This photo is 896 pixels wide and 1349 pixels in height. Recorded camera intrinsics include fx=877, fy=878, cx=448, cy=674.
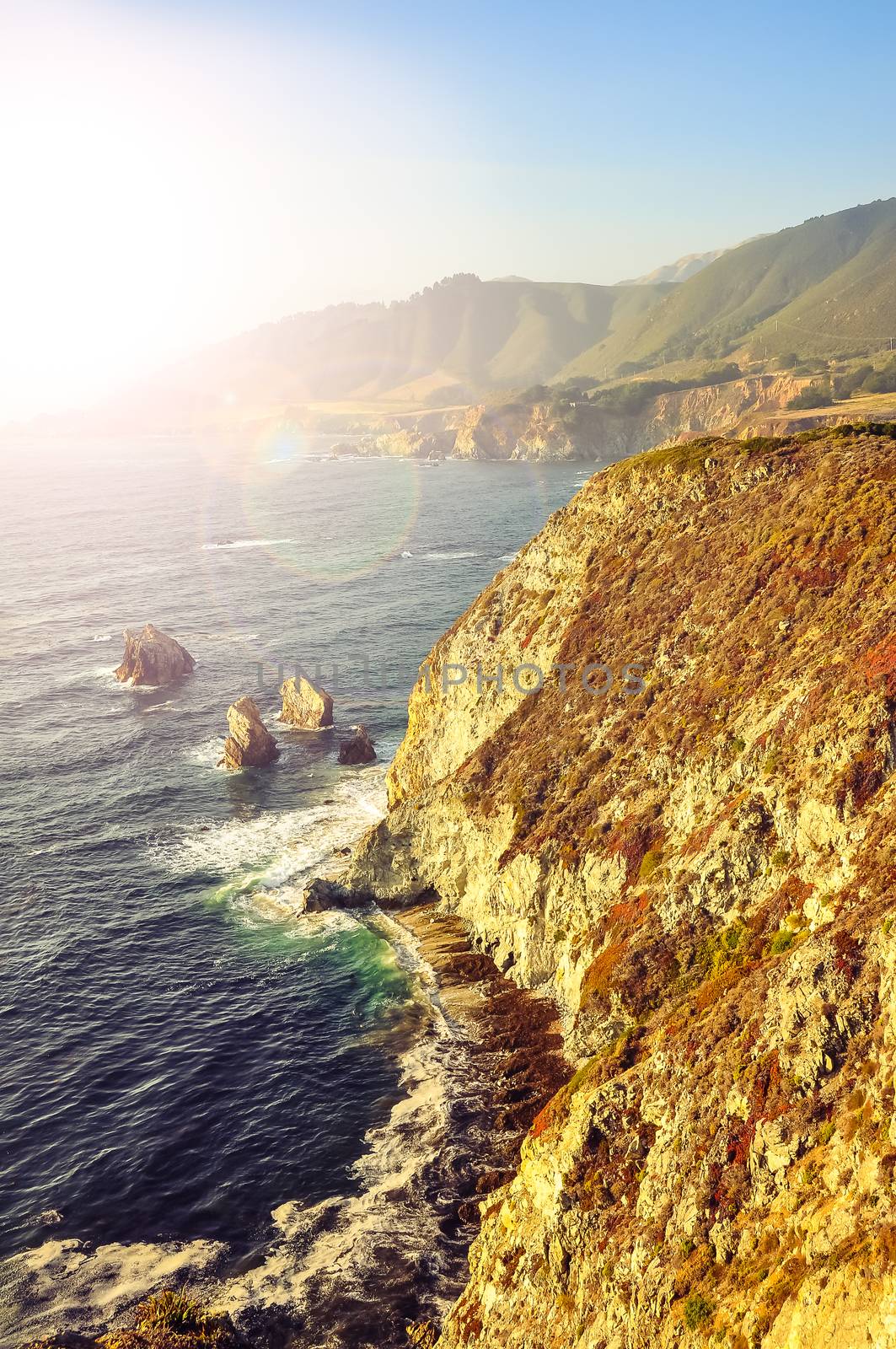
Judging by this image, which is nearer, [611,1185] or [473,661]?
[611,1185]

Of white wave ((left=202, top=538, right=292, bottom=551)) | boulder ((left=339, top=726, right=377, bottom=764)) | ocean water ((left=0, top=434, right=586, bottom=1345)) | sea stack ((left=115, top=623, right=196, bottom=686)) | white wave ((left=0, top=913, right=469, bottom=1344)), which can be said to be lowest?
white wave ((left=0, top=913, right=469, bottom=1344))

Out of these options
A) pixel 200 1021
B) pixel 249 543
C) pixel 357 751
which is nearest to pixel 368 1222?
pixel 200 1021

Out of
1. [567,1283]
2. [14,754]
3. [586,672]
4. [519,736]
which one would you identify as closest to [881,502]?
[586,672]

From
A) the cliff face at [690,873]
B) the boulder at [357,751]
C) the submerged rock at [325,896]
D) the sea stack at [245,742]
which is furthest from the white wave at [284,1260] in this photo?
the sea stack at [245,742]

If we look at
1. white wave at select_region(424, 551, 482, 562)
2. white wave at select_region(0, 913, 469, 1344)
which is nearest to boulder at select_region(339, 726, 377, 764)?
white wave at select_region(0, 913, 469, 1344)

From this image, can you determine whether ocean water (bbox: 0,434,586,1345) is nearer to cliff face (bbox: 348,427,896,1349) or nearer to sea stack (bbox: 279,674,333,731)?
sea stack (bbox: 279,674,333,731)

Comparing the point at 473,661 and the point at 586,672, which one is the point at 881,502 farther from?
the point at 473,661

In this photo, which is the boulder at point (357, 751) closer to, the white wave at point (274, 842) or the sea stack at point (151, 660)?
the white wave at point (274, 842)
